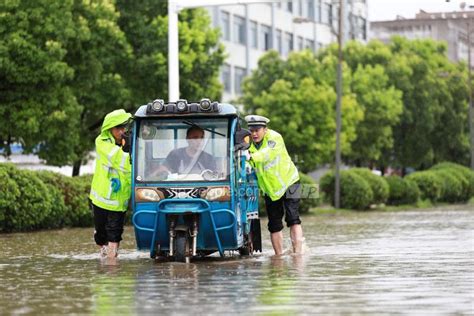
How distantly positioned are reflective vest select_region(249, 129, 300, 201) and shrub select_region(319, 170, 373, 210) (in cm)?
3427

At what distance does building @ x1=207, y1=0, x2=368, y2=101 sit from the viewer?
76812 millimetres

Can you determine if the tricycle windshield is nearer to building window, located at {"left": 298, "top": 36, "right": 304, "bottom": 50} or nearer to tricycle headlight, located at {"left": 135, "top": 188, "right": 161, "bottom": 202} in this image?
tricycle headlight, located at {"left": 135, "top": 188, "right": 161, "bottom": 202}

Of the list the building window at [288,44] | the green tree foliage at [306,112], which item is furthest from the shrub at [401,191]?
the building window at [288,44]

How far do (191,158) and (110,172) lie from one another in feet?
4.51

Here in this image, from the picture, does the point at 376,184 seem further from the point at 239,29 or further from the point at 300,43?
the point at 300,43

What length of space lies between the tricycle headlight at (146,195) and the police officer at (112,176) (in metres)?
0.81

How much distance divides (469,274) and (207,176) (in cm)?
419

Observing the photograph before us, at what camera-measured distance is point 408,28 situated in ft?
421

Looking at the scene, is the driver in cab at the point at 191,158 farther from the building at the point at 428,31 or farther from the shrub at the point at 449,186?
the building at the point at 428,31

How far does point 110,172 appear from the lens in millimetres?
17969

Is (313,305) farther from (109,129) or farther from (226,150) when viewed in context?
(109,129)

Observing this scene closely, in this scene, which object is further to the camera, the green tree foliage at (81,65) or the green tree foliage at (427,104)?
the green tree foliage at (427,104)

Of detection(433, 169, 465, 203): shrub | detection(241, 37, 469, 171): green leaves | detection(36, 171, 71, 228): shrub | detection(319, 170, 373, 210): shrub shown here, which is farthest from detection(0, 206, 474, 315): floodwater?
detection(433, 169, 465, 203): shrub

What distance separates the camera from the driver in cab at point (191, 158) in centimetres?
1716
